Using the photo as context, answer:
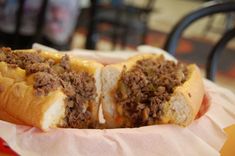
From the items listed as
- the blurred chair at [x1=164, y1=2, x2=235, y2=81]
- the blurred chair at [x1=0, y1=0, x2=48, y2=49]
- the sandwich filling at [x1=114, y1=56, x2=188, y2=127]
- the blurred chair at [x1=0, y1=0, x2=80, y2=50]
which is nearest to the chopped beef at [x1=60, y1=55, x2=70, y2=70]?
the sandwich filling at [x1=114, y1=56, x2=188, y2=127]

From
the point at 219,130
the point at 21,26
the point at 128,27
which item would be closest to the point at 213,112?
Result: the point at 219,130

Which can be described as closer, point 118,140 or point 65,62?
point 118,140

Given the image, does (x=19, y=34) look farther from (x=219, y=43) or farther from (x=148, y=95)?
(x=148, y=95)

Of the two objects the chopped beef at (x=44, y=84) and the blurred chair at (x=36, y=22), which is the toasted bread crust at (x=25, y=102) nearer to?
the chopped beef at (x=44, y=84)

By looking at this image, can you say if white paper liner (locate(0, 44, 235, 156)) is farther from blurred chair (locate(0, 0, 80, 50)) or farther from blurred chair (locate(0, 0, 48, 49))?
blurred chair (locate(0, 0, 80, 50))

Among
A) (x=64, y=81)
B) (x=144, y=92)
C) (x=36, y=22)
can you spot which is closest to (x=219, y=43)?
(x=144, y=92)

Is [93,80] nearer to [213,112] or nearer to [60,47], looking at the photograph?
[213,112]

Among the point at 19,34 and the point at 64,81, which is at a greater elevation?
the point at 64,81
